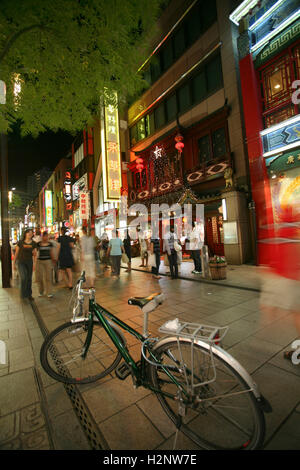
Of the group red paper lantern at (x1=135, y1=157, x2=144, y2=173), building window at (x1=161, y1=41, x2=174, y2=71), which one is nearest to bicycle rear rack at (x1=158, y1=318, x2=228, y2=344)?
red paper lantern at (x1=135, y1=157, x2=144, y2=173)

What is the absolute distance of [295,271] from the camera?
5.13 metres

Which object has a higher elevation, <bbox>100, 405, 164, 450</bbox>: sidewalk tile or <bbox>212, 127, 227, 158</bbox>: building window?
<bbox>212, 127, 227, 158</bbox>: building window

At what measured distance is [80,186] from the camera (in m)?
29.4

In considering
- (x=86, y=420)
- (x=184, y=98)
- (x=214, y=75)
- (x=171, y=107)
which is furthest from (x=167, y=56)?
(x=86, y=420)

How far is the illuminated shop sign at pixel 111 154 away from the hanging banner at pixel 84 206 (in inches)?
379

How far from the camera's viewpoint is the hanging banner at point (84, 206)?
25062 mm

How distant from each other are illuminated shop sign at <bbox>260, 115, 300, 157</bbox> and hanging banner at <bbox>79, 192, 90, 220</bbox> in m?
20.0

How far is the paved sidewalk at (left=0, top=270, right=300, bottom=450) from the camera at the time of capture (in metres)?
1.84

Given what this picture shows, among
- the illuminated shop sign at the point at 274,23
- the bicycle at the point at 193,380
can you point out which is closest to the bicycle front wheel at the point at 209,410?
the bicycle at the point at 193,380

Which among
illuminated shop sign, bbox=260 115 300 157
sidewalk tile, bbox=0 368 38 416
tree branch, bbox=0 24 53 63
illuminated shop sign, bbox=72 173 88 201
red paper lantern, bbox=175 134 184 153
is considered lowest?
sidewalk tile, bbox=0 368 38 416

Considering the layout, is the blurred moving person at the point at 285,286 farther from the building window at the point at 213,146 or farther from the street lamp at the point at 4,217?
the street lamp at the point at 4,217

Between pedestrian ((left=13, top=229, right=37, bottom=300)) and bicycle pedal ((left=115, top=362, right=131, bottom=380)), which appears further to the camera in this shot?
pedestrian ((left=13, top=229, right=37, bottom=300))

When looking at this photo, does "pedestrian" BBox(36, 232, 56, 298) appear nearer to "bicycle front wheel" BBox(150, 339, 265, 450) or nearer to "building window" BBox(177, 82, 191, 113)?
"bicycle front wheel" BBox(150, 339, 265, 450)

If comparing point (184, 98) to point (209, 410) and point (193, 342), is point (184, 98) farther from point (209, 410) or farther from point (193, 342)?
point (209, 410)
